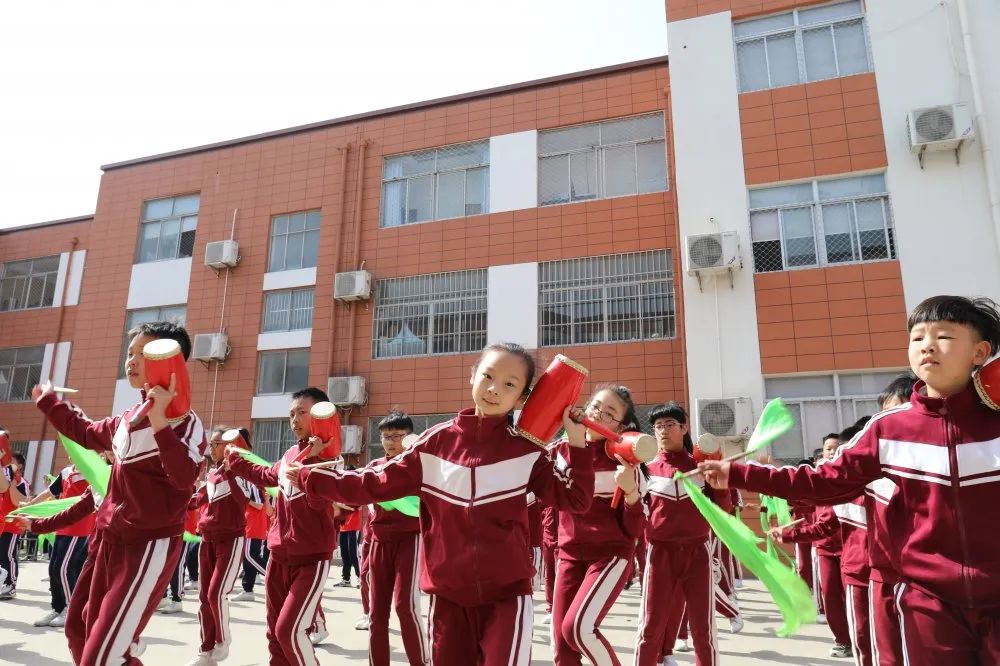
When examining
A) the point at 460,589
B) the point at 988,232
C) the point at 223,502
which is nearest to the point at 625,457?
the point at 460,589

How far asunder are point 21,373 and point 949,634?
20759 millimetres

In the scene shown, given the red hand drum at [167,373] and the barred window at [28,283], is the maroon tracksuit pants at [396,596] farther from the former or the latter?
the barred window at [28,283]

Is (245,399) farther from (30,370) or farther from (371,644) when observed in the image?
(371,644)

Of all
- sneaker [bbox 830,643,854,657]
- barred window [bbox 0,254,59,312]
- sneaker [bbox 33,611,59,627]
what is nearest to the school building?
barred window [bbox 0,254,59,312]

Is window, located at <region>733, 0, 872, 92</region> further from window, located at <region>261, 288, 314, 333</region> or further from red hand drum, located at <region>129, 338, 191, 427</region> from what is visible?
red hand drum, located at <region>129, 338, 191, 427</region>

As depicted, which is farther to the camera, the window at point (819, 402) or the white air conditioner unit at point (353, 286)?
the white air conditioner unit at point (353, 286)

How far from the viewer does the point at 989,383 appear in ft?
6.91

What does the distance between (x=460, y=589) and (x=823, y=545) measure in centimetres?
379

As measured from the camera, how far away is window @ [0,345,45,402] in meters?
17.5

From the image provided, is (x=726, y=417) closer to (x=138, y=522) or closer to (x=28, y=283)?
(x=138, y=522)

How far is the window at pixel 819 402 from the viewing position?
9969mm

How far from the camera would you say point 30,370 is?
17.6 metres

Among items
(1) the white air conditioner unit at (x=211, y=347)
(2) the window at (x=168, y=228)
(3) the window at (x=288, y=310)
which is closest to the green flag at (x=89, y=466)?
(3) the window at (x=288, y=310)

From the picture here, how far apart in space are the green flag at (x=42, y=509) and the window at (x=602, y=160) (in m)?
9.83
